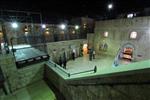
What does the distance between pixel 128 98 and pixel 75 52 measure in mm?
15231

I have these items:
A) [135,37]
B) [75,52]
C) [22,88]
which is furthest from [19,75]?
[135,37]

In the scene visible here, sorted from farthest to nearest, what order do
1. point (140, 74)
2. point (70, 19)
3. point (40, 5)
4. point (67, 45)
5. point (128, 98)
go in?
point (70, 19), point (40, 5), point (67, 45), point (128, 98), point (140, 74)

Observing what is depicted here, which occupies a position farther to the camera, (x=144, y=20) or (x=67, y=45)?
(x=67, y=45)

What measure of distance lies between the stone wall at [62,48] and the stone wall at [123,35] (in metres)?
3.71

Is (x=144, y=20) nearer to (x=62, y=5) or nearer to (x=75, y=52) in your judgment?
(x=75, y=52)

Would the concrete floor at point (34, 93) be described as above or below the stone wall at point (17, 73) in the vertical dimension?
below

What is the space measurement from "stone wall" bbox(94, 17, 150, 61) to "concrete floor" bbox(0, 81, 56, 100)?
12.3m

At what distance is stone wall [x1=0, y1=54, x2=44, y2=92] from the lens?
19.0 ft

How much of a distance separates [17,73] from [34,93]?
1551 millimetres

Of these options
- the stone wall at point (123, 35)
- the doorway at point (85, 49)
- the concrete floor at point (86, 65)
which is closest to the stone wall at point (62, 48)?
the doorway at point (85, 49)

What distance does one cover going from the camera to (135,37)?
45.9 feet

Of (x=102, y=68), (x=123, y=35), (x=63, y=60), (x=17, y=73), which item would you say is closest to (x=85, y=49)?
(x=63, y=60)

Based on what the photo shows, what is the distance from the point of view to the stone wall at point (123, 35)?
42.7 feet

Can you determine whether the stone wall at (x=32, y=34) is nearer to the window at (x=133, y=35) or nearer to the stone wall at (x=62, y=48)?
the stone wall at (x=62, y=48)
